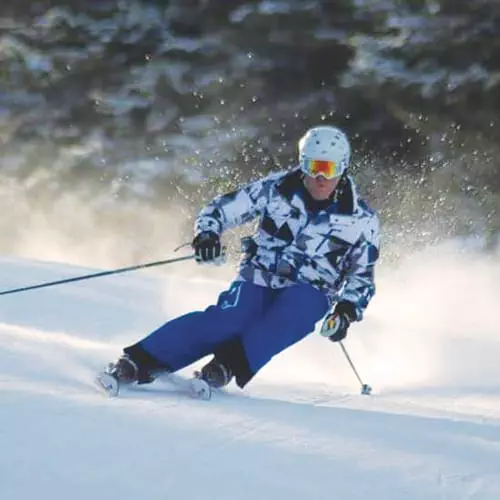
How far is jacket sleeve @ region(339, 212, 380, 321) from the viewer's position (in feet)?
14.4

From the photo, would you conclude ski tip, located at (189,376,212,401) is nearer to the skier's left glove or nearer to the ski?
the ski

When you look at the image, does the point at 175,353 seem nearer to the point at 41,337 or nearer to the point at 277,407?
the point at 277,407

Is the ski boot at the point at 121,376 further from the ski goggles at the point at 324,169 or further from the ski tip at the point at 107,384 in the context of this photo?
the ski goggles at the point at 324,169

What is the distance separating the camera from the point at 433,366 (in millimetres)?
5418

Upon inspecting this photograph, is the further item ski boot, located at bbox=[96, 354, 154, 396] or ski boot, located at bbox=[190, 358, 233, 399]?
ski boot, located at bbox=[190, 358, 233, 399]

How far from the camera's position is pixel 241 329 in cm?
414

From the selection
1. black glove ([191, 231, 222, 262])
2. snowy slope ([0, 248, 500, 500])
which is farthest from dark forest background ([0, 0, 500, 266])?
black glove ([191, 231, 222, 262])

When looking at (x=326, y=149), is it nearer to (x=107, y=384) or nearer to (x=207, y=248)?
(x=207, y=248)

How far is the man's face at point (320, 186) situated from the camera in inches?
170

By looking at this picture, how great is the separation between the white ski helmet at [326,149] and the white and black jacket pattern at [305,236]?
9 centimetres

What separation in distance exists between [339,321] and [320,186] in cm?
51

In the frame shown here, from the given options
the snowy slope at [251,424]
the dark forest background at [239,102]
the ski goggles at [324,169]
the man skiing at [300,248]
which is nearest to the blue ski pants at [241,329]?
the man skiing at [300,248]

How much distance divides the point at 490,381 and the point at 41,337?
190 cm

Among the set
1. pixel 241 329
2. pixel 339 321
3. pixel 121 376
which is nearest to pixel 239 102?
pixel 339 321
